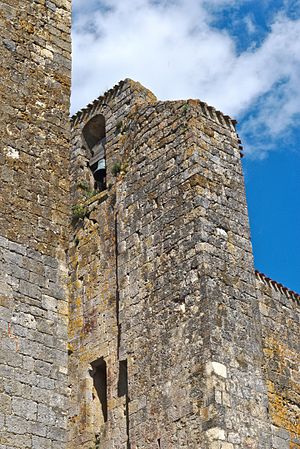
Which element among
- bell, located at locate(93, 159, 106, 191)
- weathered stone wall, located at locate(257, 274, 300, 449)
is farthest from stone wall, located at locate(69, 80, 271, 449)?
weathered stone wall, located at locate(257, 274, 300, 449)

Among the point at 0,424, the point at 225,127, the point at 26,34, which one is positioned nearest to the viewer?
the point at 0,424

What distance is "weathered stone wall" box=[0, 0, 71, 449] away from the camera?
21.9ft

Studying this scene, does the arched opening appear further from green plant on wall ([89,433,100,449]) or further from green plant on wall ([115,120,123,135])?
green plant on wall ([89,433,100,449])

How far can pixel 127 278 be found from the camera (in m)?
12.9

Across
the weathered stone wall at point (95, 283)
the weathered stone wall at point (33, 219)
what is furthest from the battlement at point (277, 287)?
the weathered stone wall at point (33, 219)

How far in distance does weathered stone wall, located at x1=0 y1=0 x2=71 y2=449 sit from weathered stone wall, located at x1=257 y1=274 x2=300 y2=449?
5.11 m

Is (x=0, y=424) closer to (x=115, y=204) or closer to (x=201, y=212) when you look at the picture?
(x=201, y=212)

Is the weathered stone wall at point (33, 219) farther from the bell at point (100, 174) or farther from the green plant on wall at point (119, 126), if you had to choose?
the bell at point (100, 174)

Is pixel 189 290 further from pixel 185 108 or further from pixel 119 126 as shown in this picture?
pixel 119 126

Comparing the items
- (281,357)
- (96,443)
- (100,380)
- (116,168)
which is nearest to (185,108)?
(116,168)

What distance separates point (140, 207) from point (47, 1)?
4882 millimetres

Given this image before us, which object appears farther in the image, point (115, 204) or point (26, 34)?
point (115, 204)

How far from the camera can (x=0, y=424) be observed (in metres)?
6.41

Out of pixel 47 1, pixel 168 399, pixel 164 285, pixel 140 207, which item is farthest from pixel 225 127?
pixel 47 1
